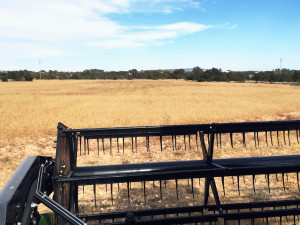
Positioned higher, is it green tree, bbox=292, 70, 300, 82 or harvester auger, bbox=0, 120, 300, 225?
green tree, bbox=292, 70, 300, 82

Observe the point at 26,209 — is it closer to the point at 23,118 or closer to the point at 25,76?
the point at 23,118

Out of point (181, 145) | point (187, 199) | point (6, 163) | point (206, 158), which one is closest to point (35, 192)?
point (206, 158)

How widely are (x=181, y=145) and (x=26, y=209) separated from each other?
8.05 metres

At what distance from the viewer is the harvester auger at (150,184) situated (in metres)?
1.98

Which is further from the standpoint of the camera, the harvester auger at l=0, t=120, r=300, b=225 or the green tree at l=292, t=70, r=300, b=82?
the green tree at l=292, t=70, r=300, b=82

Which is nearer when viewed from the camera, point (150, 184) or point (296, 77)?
point (150, 184)

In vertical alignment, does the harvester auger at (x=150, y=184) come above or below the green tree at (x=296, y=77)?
below

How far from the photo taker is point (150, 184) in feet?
20.0

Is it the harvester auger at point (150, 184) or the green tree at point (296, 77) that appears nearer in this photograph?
the harvester auger at point (150, 184)

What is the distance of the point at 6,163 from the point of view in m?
7.59

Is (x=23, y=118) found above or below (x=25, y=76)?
below

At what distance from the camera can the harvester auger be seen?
1980 millimetres

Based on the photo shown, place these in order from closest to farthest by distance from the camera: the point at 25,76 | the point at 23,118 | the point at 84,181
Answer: the point at 84,181 → the point at 23,118 → the point at 25,76

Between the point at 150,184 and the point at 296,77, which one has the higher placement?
the point at 296,77
